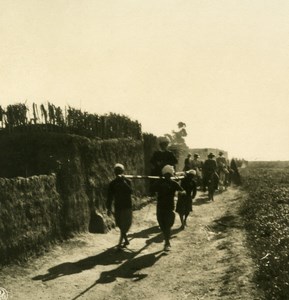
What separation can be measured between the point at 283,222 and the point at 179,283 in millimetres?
4464

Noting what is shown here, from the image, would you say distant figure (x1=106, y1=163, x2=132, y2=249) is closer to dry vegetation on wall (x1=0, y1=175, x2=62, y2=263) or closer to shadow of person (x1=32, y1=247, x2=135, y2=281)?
shadow of person (x1=32, y1=247, x2=135, y2=281)

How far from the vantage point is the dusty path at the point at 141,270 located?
746cm

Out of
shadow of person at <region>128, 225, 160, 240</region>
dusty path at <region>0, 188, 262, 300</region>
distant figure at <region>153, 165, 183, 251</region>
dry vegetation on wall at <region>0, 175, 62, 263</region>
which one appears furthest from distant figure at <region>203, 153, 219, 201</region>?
dry vegetation on wall at <region>0, 175, 62, 263</region>

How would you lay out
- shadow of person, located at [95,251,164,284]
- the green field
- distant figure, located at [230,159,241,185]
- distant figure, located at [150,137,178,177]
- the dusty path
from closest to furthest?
the green field < the dusty path < shadow of person, located at [95,251,164,284] < distant figure, located at [150,137,178,177] < distant figure, located at [230,159,241,185]

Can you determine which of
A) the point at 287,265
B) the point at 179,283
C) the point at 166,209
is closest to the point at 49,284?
the point at 179,283

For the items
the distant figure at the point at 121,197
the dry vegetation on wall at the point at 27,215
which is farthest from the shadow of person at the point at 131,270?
the dry vegetation on wall at the point at 27,215

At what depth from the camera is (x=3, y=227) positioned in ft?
27.6

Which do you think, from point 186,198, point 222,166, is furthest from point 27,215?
point 222,166

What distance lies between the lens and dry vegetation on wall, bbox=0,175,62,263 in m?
8.52

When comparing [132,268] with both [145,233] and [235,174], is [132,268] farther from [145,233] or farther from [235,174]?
[235,174]

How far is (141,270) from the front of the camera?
8867mm

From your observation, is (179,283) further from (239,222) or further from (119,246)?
(239,222)

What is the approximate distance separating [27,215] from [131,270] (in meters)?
2.30

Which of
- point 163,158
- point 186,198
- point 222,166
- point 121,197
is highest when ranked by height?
point 163,158
